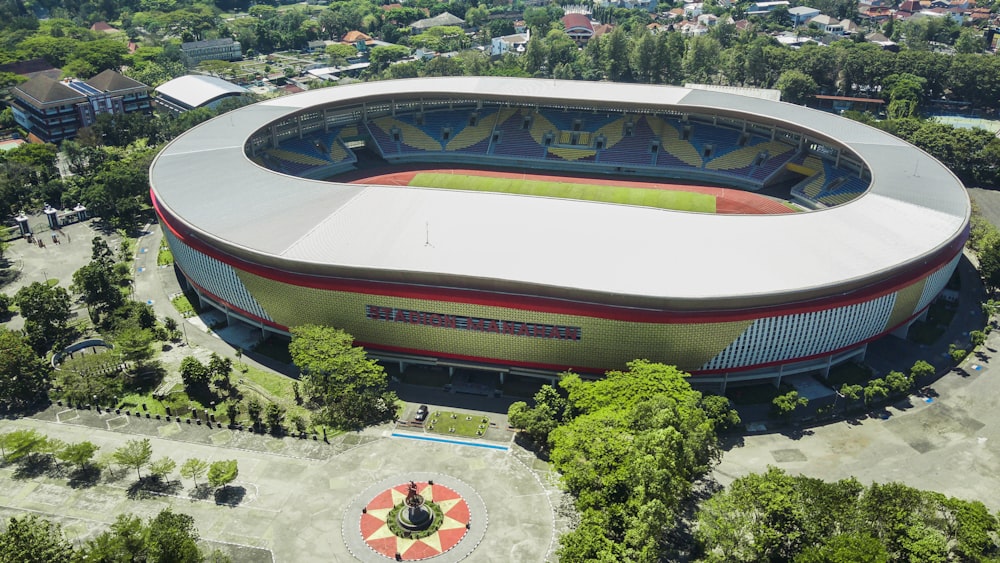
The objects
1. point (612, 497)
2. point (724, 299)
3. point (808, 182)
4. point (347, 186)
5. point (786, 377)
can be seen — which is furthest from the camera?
point (808, 182)

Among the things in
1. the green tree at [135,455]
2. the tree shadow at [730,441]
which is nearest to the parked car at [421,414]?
the green tree at [135,455]

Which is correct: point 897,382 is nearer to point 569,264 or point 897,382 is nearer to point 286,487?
point 569,264

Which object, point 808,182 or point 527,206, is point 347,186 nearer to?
point 527,206

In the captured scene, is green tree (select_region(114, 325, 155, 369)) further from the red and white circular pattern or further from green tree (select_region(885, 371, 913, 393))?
green tree (select_region(885, 371, 913, 393))

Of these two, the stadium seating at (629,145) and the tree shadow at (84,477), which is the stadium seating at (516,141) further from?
the tree shadow at (84,477)

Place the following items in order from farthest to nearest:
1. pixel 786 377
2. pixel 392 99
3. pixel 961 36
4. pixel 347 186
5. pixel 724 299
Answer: pixel 961 36, pixel 392 99, pixel 347 186, pixel 786 377, pixel 724 299

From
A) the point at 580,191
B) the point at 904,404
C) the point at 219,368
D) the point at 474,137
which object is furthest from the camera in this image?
the point at 474,137

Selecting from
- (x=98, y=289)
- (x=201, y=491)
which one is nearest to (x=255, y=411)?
(x=201, y=491)

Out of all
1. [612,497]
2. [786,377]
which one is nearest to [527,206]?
[786,377]
